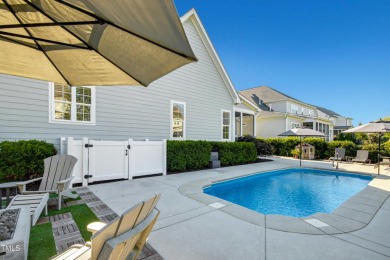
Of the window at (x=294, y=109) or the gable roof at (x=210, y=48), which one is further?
the window at (x=294, y=109)

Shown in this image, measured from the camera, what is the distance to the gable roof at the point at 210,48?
1063 cm

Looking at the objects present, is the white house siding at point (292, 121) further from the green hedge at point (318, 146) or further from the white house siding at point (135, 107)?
the white house siding at point (135, 107)

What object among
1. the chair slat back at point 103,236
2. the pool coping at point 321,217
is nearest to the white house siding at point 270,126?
the pool coping at point 321,217

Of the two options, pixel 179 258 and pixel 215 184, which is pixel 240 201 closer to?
pixel 215 184

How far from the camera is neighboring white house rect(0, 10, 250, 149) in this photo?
6168 mm

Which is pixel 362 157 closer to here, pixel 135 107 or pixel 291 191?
pixel 291 191

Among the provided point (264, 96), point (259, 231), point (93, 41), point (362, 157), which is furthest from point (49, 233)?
point (264, 96)

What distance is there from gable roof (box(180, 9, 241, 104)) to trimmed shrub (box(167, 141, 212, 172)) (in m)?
4.80

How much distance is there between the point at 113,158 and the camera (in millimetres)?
6785

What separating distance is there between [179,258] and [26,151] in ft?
18.0

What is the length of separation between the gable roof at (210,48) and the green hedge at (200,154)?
3622mm

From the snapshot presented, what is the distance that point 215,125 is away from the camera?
12.2 m

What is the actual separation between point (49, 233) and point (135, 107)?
6.29 m

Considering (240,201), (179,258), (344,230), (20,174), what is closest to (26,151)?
(20,174)
